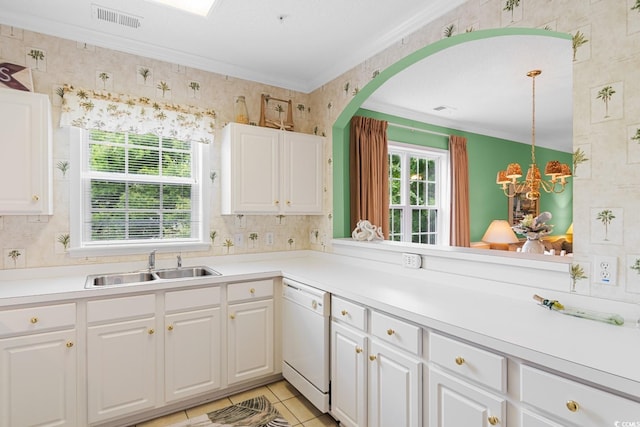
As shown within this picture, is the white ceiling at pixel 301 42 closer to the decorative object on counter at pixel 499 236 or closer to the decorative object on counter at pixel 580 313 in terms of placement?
the decorative object on counter at pixel 580 313

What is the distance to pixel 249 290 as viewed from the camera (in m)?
2.53

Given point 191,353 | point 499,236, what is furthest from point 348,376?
point 499,236

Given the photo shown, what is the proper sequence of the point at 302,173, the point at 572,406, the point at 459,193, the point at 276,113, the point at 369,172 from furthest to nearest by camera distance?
the point at 459,193
the point at 369,172
the point at 276,113
the point at 302,173
the point at 572,406

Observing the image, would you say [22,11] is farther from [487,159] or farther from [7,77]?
[487,159]

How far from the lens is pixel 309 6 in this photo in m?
2.18

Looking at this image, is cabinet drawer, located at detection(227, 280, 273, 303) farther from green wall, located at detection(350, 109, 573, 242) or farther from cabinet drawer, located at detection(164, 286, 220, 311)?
green wall, located at detection(350, 109, 573, 242)

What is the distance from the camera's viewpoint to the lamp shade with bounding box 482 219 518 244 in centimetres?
497

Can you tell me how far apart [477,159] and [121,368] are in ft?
16.8

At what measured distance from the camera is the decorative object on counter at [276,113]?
10.3ft

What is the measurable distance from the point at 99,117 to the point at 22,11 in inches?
29.3

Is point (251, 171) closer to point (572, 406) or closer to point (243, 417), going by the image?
point (243, 417)

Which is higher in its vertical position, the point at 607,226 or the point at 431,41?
the point at 431,41

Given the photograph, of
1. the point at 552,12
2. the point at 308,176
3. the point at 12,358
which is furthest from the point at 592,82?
the point at 12,358

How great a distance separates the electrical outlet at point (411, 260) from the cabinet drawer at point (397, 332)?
0.62 metres
